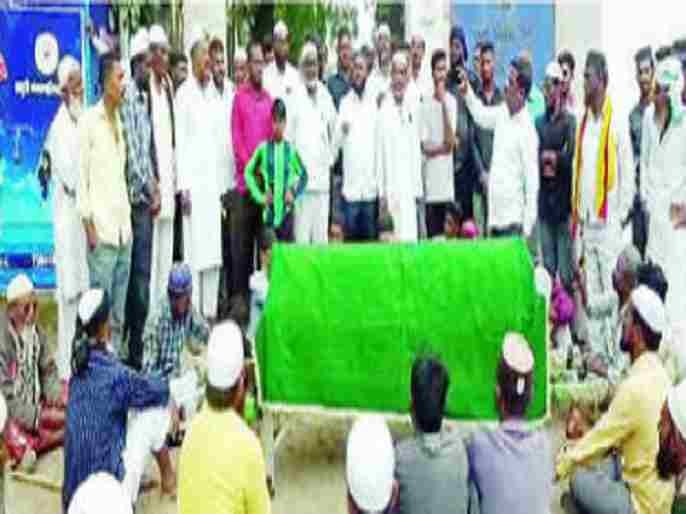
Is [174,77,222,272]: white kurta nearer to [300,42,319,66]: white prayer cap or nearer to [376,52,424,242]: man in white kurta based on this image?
[300,42,319,66]: white prayer cap

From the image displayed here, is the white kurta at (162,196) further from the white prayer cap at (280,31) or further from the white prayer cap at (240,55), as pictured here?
the white prayer cap at (280,31)

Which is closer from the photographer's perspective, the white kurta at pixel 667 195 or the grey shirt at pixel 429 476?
the grey shirt at pixel 429 476

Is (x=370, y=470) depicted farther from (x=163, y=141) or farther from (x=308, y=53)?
(x=308, y=53)

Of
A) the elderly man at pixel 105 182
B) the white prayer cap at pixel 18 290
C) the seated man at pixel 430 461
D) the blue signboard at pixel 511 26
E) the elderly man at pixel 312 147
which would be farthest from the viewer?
the blue signboard at pixel 511 26

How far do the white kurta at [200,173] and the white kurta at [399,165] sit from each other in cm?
104

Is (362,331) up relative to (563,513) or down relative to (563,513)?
up

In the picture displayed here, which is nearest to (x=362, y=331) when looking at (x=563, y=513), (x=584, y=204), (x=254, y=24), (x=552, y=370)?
(x=563, y=513)

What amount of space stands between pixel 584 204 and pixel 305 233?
Result: 1648 mm

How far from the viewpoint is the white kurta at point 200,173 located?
9.48 m

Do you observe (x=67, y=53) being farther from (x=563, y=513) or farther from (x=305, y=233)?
(x=563, y=513)

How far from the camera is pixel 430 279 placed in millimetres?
7355

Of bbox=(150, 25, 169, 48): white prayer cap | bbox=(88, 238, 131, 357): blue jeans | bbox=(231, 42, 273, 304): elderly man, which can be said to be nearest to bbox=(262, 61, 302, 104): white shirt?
bbox=(231, 42, 273, 304): elderly man

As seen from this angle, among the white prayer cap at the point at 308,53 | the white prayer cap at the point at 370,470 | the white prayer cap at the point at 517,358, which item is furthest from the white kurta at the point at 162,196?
the white prayer cap at the point at 370,470

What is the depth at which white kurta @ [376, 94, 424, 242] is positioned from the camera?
33.4 feet
